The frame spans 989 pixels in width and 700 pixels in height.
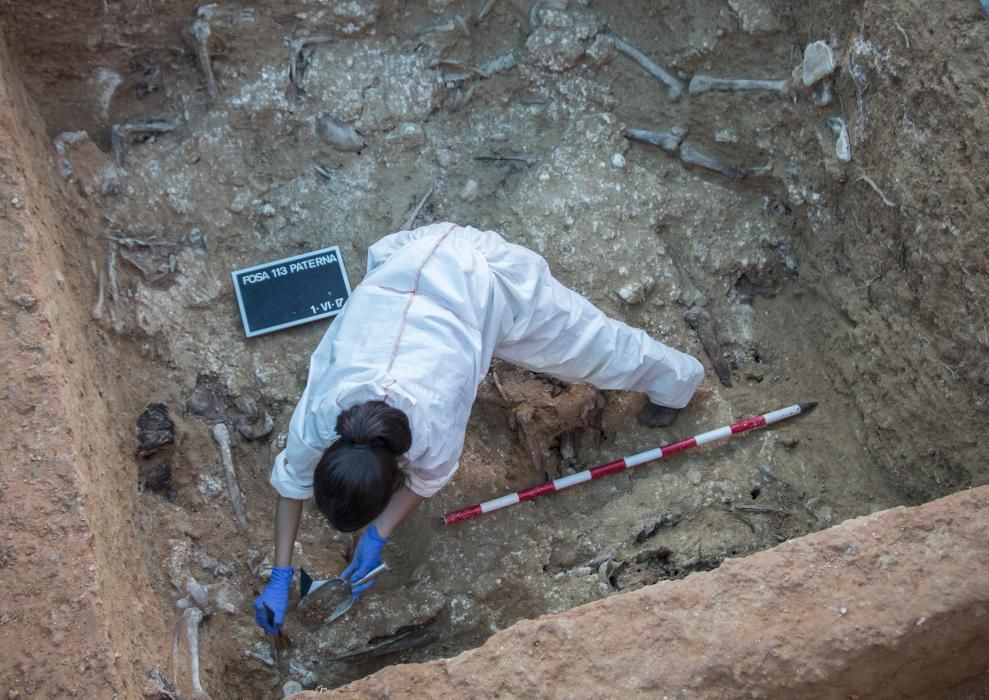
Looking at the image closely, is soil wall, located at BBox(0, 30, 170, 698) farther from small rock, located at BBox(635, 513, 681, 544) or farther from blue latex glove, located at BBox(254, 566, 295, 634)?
small rock, located at BBox(635, 513, 681, 544)

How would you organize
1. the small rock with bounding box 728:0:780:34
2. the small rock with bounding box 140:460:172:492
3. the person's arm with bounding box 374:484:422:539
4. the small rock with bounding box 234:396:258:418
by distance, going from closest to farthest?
the person's arm with bounding box 374:484:422:539
the small rock with bounding box 140:460:172:492
the small rock with bounding box 234:396:258:418
the small rock with bounding box 728:0:780:34

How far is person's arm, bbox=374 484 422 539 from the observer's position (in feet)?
8.90

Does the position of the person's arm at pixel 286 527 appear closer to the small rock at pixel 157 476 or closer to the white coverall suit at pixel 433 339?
the white coverall suit at pixel 433 339

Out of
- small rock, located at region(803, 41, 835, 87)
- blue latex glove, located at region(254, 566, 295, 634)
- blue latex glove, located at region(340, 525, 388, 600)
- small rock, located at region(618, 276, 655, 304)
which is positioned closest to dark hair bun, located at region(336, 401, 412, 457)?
blue latex glove, located at region(340, 525, 388, 600)

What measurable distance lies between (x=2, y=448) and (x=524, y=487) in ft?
5.25

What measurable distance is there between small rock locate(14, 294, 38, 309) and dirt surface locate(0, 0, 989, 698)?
0.07 feet

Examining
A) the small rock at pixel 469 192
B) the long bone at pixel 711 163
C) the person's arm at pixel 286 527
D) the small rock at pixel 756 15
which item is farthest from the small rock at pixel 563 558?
the small rock at pixel 756 15

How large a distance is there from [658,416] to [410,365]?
120cm

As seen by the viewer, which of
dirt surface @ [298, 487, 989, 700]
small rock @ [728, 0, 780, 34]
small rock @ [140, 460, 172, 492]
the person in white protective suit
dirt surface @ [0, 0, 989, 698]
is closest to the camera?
dirt surface @ [298, 487, 989, 700]

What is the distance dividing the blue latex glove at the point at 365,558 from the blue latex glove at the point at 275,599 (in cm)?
19

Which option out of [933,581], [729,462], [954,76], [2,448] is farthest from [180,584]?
[954,76]

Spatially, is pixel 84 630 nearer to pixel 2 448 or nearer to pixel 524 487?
pixel 2 448

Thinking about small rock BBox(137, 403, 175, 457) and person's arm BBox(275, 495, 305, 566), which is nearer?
person's arm BBox(275, 495, 305, 566)

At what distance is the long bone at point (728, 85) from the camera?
11.1ft
